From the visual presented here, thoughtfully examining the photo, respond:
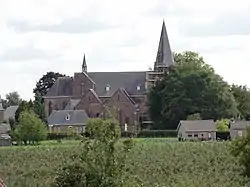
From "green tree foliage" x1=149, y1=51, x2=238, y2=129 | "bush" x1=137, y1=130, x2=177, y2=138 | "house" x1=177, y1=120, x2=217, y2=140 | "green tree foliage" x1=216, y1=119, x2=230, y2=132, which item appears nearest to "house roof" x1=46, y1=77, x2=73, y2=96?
"green tree foliage" x1=149, y1=51, x2=238, y2=129

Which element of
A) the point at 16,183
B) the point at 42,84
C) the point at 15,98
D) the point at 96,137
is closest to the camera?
the point at 96,137

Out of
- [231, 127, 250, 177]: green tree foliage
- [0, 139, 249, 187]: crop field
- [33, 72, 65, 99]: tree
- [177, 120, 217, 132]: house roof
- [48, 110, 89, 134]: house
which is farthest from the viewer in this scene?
[33, 72, 65, 99]: tree

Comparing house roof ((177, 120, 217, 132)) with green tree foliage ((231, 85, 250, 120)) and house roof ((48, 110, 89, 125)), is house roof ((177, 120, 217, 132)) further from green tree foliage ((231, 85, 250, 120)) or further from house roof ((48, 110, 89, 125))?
house roof ((48, 110, 89, 125))

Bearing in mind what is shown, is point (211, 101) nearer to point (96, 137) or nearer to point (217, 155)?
point (217, 155)

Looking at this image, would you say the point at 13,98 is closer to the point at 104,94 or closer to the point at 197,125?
the point at 104,94

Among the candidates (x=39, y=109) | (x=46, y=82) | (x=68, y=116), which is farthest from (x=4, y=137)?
(x=46, y=82)

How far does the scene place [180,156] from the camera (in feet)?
178

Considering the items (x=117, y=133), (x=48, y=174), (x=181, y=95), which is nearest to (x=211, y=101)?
(x=181, y=95)

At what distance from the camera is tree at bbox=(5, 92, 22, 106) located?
185375mm

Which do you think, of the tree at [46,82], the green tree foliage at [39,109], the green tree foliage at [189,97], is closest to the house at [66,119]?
the green tree foliage at [39,109]

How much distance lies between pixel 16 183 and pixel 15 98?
152532mm

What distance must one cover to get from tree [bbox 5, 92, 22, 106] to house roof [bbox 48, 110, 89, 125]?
210ft

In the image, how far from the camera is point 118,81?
134 m

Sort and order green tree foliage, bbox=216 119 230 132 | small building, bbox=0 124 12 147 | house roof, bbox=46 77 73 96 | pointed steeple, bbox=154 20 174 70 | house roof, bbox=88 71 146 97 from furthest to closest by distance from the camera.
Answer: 1. house roof, bbox=46 77 73 96
2. house roof, bbox=88 71 146 97
3. pointed steeple, bbox=154 20 174 70
4. green tree foliage, bbox=216 119 230 132
5. small building, bbox=0 124 12 147
